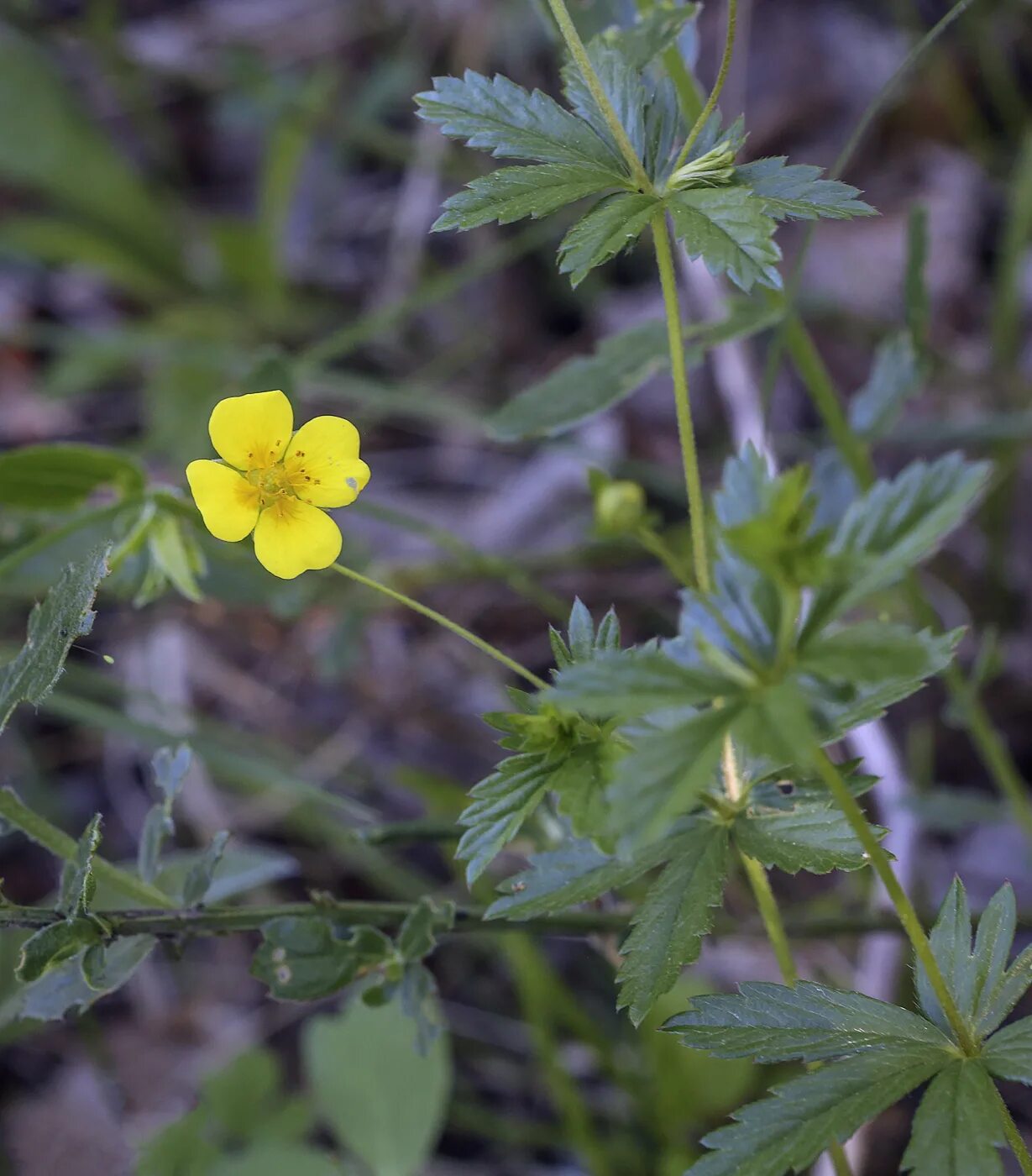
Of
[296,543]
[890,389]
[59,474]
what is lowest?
[59,474]

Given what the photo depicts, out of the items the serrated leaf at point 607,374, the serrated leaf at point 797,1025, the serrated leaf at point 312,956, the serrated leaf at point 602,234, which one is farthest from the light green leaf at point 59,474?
the serrated leaf at point 797,1025

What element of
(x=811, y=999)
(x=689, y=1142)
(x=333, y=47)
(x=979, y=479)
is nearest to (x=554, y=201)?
(x=979, y=479)

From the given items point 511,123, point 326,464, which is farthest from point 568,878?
point 511,123

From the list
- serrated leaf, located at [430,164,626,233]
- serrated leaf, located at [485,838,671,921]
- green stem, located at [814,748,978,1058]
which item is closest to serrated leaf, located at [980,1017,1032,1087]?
green stem, located at [814,748,978,1058]

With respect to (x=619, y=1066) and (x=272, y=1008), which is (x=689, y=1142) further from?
(x=272, y=1008)

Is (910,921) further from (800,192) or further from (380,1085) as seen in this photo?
(380,1085)

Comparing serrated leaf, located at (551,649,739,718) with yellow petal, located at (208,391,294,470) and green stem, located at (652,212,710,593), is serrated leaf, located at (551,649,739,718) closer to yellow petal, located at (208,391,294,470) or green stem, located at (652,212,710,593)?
green stem, located at (652,212,710,593)

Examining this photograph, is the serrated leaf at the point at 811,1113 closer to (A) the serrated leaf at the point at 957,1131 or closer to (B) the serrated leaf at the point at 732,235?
(A) the serrated leaf at the point at 957,1131
